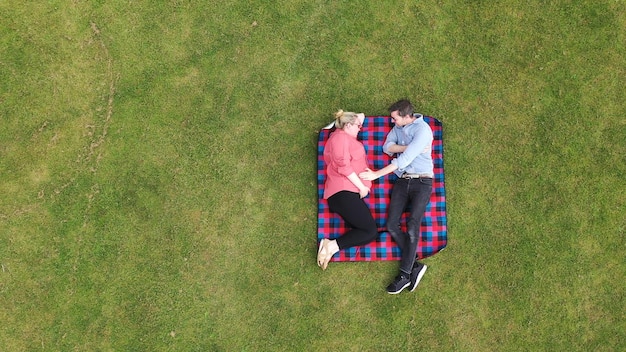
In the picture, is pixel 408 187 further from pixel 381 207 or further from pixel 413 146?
pixel 413 146

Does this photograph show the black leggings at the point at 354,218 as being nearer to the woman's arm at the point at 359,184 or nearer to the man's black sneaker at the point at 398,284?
the woman's arm at the point at 359,184

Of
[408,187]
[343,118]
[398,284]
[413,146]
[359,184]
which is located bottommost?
[398,284]

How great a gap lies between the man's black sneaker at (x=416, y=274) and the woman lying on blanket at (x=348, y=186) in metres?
0.76

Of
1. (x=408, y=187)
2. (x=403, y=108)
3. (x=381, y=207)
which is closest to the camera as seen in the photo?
(x=403, y=108)

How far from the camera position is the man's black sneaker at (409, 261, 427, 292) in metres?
6.18

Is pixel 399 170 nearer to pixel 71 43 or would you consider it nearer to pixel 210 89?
pixel 210 89

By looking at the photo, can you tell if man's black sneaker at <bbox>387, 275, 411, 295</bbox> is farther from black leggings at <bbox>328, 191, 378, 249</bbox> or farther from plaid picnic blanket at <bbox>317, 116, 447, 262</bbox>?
black leggings at <bbox>328, 191, 378, 249</bbox>

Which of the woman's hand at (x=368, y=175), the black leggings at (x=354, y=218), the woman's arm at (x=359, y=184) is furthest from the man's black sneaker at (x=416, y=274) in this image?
the woman's hand at (x=368, y=175)

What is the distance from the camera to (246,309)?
6.23 metres

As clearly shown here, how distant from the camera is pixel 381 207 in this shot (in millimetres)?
6414

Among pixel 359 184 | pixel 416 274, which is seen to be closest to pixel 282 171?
pixel 359 184

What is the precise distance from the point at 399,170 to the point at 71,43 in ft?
17.0

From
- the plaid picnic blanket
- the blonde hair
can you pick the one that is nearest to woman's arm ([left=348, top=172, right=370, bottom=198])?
the plaid picnic blanket

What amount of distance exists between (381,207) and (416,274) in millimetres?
1046
